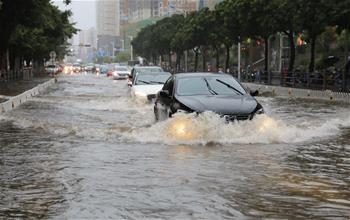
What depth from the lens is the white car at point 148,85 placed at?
887 inches

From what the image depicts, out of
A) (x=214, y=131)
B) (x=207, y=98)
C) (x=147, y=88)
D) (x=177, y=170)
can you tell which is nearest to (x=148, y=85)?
(x=147, y=88)

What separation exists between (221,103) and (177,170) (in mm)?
3379

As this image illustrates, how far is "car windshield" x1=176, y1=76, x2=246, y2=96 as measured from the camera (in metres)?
13.8

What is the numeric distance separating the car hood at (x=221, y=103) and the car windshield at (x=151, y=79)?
10.3 meters

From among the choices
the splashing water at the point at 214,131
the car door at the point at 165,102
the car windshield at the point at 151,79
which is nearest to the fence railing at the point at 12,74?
the car windshield at the point at 151,79

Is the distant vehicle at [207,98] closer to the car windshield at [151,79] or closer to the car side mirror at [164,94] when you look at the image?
the car side mirror at [164,94]

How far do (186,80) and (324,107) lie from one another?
11493 millimetres

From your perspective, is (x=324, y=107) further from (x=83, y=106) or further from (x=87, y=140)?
(x=87, y=140)

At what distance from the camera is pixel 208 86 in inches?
556

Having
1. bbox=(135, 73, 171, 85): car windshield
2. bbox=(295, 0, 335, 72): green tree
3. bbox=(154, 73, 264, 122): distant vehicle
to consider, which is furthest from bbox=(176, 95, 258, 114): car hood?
bbox=(295, 0, 335, 72): green tree

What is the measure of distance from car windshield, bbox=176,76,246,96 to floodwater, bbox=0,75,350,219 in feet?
3.67

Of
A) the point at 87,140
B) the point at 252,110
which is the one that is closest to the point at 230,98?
the point at 252,110

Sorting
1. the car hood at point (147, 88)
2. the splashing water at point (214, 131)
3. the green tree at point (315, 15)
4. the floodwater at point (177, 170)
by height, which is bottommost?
the floodwater at point (177, 170)

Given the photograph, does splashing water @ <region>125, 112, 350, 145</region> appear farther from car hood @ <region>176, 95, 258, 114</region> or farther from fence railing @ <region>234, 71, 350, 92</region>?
fence railing @ <region>234, 71, 350, 92</region>
